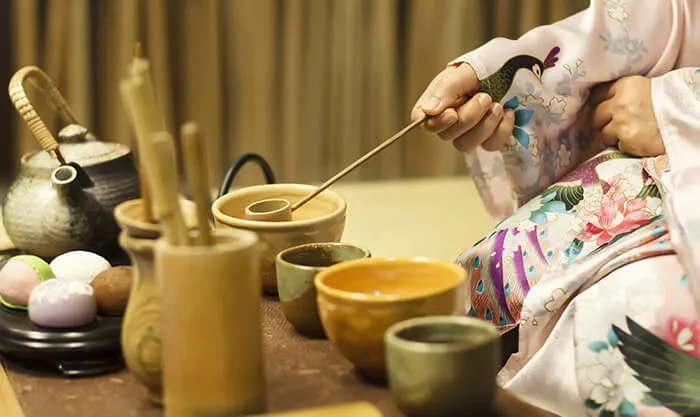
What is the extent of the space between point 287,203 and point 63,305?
0.30m

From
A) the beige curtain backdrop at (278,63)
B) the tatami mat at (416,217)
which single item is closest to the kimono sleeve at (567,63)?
the tatami mat at (416,217)

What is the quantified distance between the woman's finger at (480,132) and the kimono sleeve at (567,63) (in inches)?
1.7

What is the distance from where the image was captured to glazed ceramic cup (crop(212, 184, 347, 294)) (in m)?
1.05

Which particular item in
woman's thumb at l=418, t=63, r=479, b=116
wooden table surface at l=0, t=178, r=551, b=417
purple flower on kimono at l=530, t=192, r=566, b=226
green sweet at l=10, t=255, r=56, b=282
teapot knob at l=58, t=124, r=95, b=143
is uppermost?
woman's thumb at l=418, t=63, r=479, b=116

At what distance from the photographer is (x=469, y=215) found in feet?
9.03

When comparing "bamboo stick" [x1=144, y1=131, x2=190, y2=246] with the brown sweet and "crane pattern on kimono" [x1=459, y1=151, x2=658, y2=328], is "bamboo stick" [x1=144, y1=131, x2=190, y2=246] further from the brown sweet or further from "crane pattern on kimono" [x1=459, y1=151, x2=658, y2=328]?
"crane pattern on kimono" [x1=459, y1=151, x2=658, y2=328]

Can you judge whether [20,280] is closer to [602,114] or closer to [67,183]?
[67,183]

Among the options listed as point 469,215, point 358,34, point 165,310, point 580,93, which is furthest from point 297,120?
point 165,310

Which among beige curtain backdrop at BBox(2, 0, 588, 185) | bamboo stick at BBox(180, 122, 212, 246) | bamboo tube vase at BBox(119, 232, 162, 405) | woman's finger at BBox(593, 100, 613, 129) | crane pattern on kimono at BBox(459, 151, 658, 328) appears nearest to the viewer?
bamboo stick at BBox(180, 122, 212, 246)

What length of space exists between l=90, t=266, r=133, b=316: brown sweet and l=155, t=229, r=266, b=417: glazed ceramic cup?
23cm

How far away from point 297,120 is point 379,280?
2.19 metres

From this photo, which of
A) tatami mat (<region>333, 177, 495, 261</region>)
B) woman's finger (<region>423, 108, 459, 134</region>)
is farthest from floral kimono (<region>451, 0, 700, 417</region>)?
tatami mat (<region>333, 177, 495, 261</region>)

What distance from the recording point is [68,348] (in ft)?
3.01

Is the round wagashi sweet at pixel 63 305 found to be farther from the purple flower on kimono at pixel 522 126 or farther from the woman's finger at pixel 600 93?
the woman's finger at pixel 600 93
